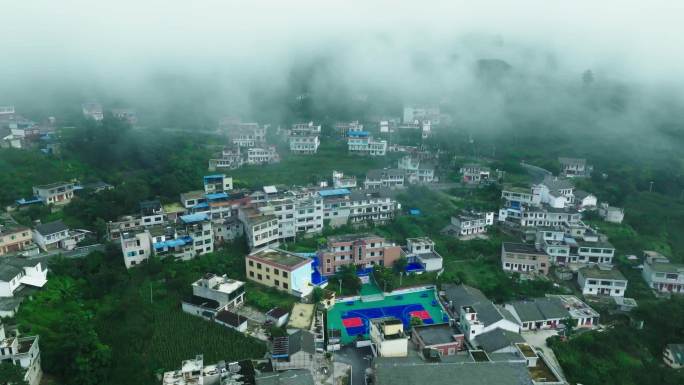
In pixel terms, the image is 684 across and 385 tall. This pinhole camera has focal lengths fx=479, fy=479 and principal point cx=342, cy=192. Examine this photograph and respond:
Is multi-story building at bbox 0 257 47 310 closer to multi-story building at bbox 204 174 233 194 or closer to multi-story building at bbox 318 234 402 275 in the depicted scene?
multi-story building at bbox 204 174 233 194

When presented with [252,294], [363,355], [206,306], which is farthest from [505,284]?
[206,306]

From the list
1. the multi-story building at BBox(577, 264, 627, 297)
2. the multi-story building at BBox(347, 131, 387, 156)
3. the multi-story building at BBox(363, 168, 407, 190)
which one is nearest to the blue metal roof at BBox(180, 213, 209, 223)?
the multi-story building at BBox(363, 168, 407, 190)

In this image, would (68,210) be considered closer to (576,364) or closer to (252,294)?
(252,294)

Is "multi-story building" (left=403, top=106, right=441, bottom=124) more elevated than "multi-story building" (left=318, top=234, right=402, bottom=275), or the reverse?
"multi-story building" (left=403, top=106, right=441, bottom=124)

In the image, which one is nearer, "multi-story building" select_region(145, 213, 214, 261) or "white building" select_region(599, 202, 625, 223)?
"multi-story building" select_region(145, 213, 214, 261)

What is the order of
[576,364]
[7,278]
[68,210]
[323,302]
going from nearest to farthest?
[576,364]
[7,278]
[323,302]
[68,210]

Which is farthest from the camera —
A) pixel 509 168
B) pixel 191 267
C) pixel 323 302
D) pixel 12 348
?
pixel 509 168

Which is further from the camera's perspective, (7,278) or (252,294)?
(252,294)
